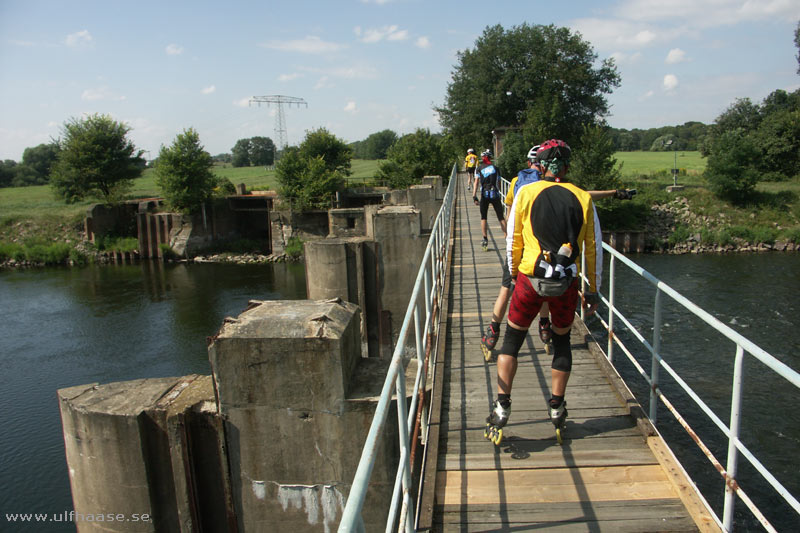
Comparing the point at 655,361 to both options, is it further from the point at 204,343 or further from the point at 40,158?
the point at 40,158

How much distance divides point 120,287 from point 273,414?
3769 cm

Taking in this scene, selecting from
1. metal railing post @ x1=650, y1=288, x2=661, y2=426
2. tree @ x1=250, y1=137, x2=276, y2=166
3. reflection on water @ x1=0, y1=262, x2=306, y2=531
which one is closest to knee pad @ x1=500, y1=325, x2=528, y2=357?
metal railing post @ x1=650, y1=288, x2=661, y2=426

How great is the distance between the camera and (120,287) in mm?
39219

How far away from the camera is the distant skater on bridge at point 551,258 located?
4074mm

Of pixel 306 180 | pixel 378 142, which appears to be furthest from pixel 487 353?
pixel 378 142

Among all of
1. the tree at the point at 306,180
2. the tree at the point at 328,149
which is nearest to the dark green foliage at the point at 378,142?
the tree at the point at 328,149

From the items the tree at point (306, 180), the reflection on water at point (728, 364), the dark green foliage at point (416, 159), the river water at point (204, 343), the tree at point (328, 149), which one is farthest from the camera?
the tree at point (328, 149)

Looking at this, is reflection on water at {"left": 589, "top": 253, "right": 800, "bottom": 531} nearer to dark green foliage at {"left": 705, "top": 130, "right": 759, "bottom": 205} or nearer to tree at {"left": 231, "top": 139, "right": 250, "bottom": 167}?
dark green foliage at {"left": 705, "top": 130, "right": 759, "bottom": 205}

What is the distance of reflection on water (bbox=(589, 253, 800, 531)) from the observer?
13375 millimetres

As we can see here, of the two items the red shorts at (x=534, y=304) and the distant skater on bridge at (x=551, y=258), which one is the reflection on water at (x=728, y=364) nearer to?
the distant skater on bridge at (x=551, y=258)

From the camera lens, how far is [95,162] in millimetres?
60250

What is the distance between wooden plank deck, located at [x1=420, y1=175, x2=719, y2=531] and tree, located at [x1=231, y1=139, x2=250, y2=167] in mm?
161345

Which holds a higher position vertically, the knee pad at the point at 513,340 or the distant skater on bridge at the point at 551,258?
the distant skater on bridge at the point at 551,258

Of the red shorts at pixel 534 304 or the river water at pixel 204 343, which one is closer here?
the red shorts at pixel 534 304
